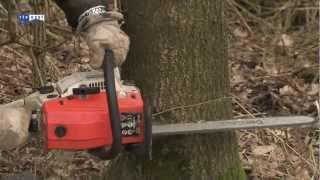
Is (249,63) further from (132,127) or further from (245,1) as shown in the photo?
(132,127)

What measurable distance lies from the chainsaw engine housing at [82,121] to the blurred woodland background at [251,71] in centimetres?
33

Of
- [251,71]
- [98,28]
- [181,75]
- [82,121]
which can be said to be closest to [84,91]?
[82,121]

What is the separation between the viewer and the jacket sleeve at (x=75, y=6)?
2.41 metres

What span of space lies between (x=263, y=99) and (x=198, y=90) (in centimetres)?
178

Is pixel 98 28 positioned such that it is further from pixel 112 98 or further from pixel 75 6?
pixel 112 98

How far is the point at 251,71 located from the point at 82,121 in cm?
285

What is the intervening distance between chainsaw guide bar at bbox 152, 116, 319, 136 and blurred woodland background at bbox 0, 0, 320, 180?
55 cm

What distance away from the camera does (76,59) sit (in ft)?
15.1

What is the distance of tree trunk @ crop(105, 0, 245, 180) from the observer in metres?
2.67

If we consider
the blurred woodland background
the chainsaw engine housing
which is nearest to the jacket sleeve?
the chainsaw engine housing

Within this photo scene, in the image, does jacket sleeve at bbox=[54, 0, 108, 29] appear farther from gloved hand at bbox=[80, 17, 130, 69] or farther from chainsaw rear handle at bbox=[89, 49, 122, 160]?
chainsaw rear handle at bbox=[89, 49, 122, 160]

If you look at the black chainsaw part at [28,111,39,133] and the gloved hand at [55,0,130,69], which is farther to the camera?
the black chainsaw part at [28,111,39,133]

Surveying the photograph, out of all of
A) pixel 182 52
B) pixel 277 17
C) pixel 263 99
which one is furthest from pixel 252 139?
pixel 277 17

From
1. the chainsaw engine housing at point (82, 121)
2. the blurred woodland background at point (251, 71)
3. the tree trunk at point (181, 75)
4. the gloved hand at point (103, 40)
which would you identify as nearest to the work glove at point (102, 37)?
the gloved hand at point (103, 40)
